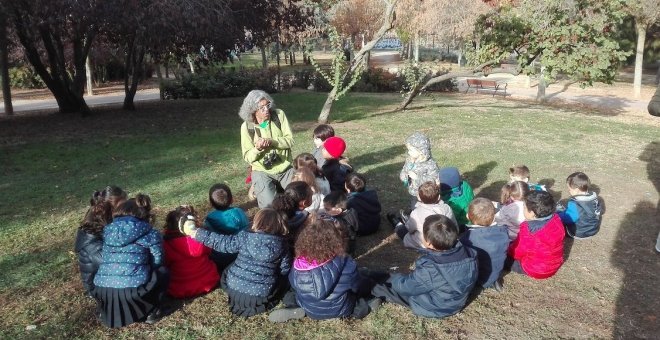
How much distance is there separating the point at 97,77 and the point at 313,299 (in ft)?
86.3

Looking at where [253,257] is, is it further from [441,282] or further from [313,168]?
[313,168]

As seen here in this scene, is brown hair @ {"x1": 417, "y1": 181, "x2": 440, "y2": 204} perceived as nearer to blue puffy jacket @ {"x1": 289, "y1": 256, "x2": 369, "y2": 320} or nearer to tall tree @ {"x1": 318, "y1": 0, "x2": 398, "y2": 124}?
blue puffy jacket @ {"x1": 289, "y1": 256, "x2": 369, "y2": 320}

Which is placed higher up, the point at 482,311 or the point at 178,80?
the point at 178,80

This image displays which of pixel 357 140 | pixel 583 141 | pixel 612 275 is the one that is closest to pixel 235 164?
pixel 357 140

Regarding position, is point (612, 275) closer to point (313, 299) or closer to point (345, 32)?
point (313, 299)

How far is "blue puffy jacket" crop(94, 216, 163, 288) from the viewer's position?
10.7ft

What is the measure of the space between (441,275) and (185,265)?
1850 millimetres

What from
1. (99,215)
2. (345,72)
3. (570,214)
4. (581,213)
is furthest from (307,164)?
(345,72)

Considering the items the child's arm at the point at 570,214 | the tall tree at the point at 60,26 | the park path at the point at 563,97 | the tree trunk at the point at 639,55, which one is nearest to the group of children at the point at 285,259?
the child's arm at the point at 570,214

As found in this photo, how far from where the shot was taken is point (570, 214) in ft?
16.5

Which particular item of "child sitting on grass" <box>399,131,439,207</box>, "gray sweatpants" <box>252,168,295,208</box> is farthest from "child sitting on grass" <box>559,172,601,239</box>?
"gray sweatpants" <box>252,168,295,208</box>

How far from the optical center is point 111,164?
8.14 metres

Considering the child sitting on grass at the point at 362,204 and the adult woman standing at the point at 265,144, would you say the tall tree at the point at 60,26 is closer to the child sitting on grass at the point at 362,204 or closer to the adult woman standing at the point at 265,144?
the adult woman standing at the point at 265,144

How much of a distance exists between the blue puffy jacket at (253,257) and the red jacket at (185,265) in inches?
7.9
